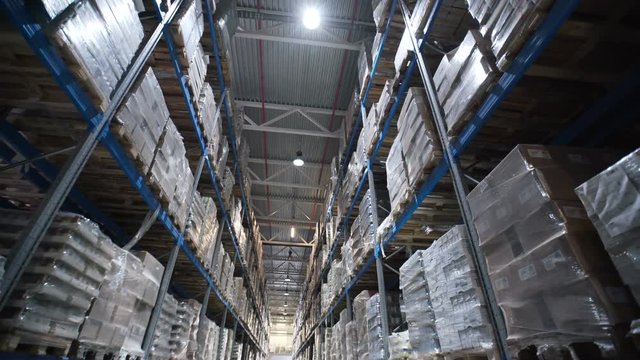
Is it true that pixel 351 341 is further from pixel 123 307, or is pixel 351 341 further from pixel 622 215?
pixel 622 215

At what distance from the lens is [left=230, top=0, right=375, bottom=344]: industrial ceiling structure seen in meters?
8.23

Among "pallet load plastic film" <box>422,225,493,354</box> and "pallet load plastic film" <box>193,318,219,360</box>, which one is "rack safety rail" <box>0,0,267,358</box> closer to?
"pallet load plastic film" <box>193,318,219,360</box>

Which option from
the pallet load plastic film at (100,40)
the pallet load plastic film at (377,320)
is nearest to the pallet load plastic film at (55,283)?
the pallet load plastic film at (100,40)

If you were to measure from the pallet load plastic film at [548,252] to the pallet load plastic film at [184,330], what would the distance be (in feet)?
16.9

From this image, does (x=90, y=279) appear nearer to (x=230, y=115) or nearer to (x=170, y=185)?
(x=170, y=185)

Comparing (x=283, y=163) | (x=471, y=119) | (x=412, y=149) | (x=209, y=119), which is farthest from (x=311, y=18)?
(x=283, y=163)

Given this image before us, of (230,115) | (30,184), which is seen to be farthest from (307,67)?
(30,184)

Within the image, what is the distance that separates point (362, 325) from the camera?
6.00m

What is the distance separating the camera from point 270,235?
67.3ft

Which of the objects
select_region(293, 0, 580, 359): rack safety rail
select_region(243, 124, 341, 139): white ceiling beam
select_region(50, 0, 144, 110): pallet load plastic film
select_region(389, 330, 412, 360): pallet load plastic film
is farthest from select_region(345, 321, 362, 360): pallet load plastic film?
select_region(243, 124, 341, 139): white ceiling beam

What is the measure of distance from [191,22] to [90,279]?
3.24 m

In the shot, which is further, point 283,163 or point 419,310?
point 283,163

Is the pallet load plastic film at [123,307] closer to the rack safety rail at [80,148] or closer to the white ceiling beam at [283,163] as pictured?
the rack safety rail at [80,148]

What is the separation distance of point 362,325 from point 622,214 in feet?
17.1
